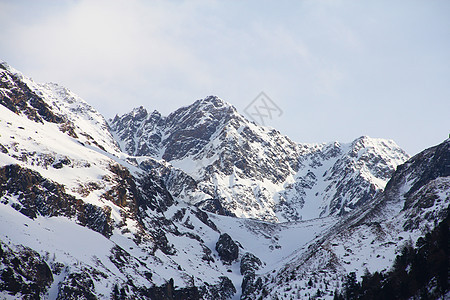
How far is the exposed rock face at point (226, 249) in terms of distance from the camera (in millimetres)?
191125

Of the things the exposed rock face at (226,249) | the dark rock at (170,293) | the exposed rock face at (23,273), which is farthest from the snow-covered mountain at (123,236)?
the exposed rock face at (226,249)

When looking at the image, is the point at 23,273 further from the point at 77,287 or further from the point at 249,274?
the point at 249,274

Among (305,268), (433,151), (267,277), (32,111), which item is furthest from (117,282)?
(433,151)

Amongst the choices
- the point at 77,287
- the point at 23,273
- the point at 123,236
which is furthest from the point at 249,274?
the point at 23,273

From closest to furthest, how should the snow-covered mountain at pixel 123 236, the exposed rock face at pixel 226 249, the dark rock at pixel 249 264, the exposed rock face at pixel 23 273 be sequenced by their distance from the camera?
1. the exposed rock face at pixel 23 273
2. the snow-covered mountain at pixel 123 236
3. the dark rock at pixel 249 264
4. the exposed rock face at pixel 226 249

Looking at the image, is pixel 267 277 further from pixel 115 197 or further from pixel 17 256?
pixel 17 256

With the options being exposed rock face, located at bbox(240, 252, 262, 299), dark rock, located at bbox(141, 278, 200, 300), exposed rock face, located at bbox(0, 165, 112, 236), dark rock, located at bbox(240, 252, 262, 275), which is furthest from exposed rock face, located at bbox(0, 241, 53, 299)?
dark rock, located at bbox(240, 252, 262, 275)

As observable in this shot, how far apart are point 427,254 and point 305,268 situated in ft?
143

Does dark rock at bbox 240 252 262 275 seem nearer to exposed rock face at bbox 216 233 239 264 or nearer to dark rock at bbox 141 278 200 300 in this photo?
exposed rock face at bbox 216 233 239 264

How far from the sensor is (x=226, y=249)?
19275cm

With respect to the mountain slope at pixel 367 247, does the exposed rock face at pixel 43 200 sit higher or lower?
lower

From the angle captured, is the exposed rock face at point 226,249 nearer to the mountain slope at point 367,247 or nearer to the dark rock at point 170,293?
the mountain slope at point 367,247

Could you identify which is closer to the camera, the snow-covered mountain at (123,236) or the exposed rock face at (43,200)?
the snow-covered mountain at (123,236)

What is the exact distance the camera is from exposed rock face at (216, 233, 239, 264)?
627 ft
